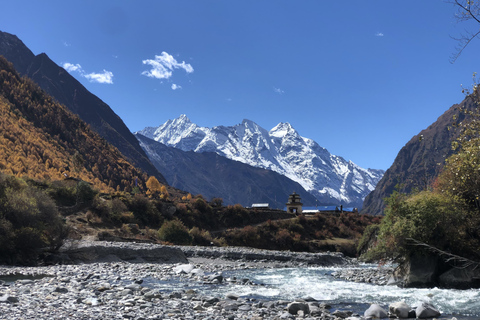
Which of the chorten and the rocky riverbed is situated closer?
the rocky riverbed

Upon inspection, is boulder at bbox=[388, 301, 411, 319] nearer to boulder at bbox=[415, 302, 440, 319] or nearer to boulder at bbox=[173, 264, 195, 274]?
boulder at bbox=[415, 302, 440, 319]

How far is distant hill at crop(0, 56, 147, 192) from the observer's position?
79.9 metres

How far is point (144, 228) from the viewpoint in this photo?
56156 mm

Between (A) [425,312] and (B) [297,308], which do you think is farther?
(B) [297,308]

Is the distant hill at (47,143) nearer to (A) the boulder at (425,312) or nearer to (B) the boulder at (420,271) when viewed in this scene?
(B) the boulder at (420,271)

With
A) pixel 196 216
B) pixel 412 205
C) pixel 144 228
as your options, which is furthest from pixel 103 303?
pixel 196 216

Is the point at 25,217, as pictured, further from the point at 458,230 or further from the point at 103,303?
the point at 458,230

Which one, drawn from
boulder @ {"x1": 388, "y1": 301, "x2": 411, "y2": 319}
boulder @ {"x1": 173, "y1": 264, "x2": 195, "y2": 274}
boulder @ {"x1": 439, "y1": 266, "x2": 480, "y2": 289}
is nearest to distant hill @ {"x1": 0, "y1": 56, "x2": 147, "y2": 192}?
boulder @ {"x1": 173, "y1": 264, "x2": 195, "y2": 274}

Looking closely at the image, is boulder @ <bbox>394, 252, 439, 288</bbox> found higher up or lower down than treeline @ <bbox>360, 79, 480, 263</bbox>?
lower down

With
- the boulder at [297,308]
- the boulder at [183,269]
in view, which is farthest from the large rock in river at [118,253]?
the boulder at [297,308]

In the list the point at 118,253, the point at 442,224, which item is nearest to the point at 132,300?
the point at 442,224

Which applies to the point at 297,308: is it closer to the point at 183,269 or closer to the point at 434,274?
the point at 434,274

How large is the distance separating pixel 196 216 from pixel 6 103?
261ft

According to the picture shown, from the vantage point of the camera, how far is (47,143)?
4055 inches
